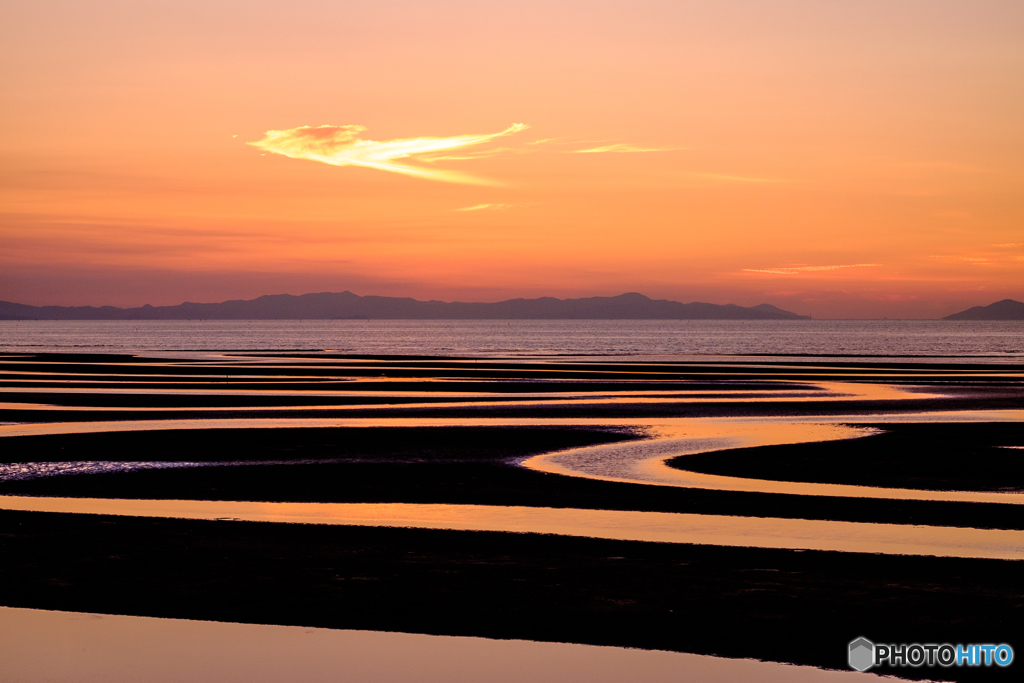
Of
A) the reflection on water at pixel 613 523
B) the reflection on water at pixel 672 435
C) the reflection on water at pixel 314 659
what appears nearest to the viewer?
the reflection on water at pixel 314 659

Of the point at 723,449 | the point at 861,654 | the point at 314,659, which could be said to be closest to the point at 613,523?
the point at 861,654

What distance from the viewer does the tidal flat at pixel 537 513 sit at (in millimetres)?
10344

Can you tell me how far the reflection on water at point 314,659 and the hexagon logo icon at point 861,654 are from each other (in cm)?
21

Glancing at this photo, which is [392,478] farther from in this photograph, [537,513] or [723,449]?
[723,449]

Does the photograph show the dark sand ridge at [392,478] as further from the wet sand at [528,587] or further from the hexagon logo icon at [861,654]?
the hexagon logo icon at [861,654]

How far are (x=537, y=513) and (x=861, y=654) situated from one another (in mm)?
7250

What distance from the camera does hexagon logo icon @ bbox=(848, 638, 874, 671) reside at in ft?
29.1

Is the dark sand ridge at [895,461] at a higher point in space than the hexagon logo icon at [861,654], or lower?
lower

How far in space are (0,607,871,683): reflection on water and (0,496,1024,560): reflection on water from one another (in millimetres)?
4726

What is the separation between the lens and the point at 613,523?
1504 centimetres

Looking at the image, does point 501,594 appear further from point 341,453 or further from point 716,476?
point 341,453

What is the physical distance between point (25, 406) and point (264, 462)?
18.0 metres

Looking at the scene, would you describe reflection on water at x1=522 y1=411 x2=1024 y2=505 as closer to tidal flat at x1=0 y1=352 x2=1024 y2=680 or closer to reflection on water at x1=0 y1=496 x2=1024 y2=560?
tidal flat at x1=0 y1=352 x2=1024 y2=680

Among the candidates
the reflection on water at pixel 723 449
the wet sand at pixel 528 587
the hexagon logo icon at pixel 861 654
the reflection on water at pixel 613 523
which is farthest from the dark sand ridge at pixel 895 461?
the hexagon logo icon at pixel 861 654
